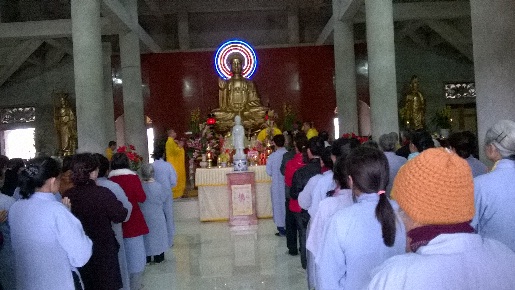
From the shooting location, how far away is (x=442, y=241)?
137 cm

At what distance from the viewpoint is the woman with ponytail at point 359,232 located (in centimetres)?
230

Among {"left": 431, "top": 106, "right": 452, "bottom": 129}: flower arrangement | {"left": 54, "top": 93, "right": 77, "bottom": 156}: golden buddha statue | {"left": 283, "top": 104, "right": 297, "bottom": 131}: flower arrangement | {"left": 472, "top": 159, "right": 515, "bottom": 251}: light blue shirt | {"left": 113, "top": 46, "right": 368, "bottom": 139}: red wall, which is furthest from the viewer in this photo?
{"left": 113, "top": 46, "right": 368, "bottom": 139}: red wall

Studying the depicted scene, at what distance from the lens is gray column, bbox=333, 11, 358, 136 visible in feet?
45.3

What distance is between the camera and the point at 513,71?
5461mm

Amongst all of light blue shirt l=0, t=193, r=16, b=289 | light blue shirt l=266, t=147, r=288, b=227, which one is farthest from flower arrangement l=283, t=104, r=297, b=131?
light blue shirt l=0, t=193, r=16, b=289

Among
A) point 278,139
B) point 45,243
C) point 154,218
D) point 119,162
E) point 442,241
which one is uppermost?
point 278,139

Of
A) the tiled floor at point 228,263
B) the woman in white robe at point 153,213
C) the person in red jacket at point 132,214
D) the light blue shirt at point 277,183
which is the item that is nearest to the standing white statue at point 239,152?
the tiled floor at point 228,263

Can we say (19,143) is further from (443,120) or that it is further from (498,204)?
(498,204)

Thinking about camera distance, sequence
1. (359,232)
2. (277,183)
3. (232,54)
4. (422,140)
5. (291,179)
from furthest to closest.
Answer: (232,54) → (277,183) → (291,179) → (422,140) → (359,232)

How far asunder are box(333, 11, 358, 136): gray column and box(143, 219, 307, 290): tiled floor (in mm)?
5735

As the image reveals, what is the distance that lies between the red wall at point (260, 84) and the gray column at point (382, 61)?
7.29 m

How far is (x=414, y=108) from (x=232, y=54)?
5.10 m

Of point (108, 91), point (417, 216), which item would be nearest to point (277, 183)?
point (417, 216)

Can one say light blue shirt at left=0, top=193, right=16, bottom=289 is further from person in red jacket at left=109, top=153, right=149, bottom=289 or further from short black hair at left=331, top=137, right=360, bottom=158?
short black hair at left=331, top=137, right=360, bottom=158
